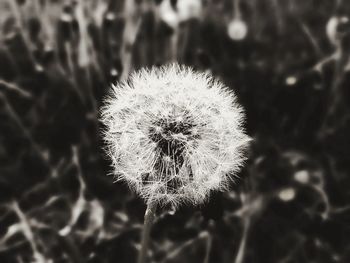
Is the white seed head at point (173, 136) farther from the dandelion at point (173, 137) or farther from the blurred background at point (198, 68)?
the blurred background at point (198, 68)

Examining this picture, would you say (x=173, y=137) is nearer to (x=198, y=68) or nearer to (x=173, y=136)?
(x=173, y=136)

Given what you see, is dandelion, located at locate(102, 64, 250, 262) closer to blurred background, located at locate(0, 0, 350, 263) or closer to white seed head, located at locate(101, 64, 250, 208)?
white seed head, located at locate(101, 64, 250, 208)

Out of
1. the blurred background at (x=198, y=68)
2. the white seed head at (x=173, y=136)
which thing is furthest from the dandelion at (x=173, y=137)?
the blurred background at (x=198, y=68)

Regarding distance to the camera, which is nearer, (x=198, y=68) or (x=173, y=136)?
(x=173, y=136)

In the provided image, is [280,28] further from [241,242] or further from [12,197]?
[12,197]

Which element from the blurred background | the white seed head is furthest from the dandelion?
the blurred background

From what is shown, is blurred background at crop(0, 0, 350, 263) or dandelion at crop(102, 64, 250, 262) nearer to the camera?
dandelion at crop(102, 64, 250, 262)

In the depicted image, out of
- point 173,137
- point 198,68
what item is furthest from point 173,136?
point 198,68
